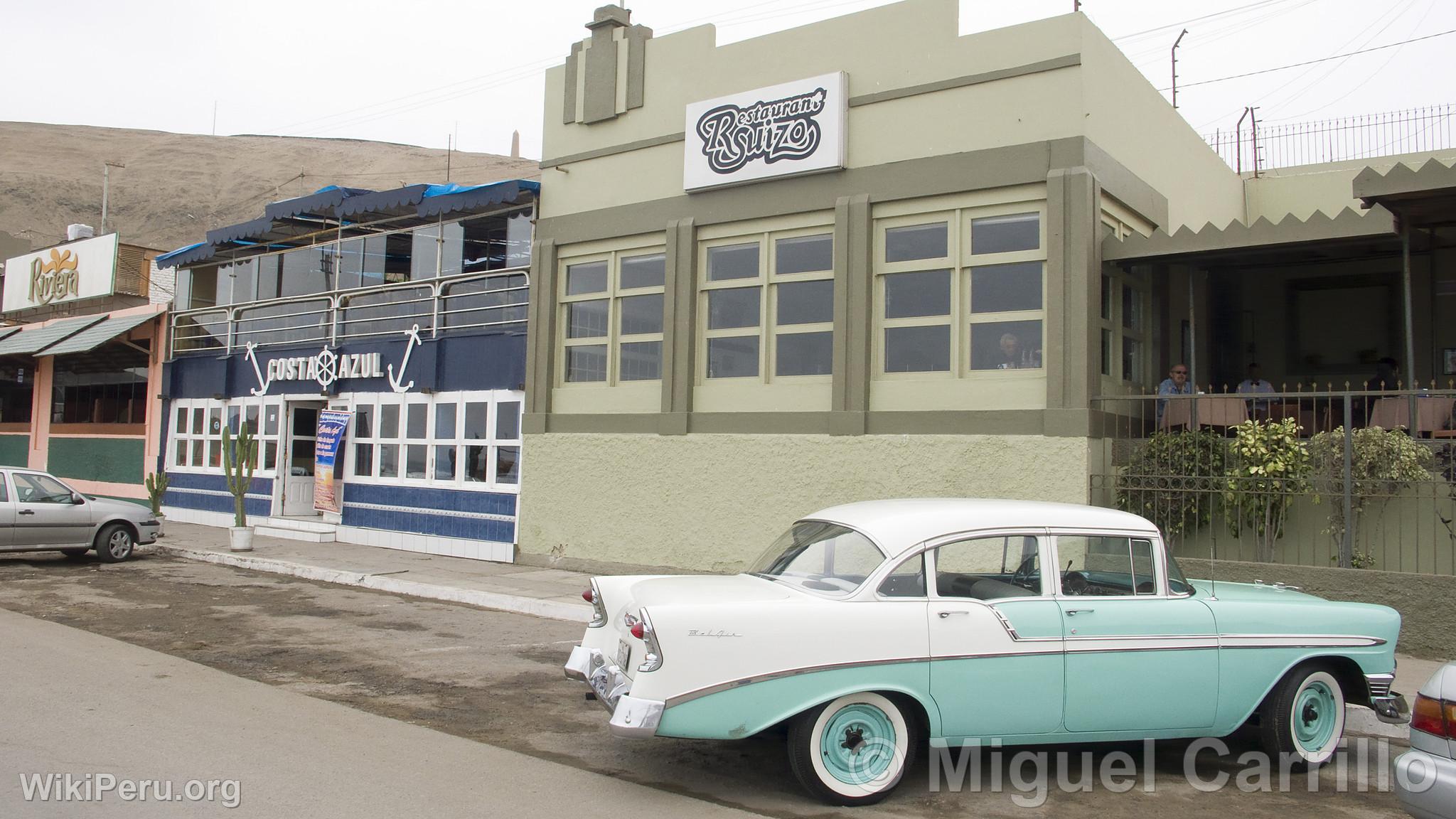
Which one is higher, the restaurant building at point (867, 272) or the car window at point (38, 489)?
the restaurant building at point (867, 272)

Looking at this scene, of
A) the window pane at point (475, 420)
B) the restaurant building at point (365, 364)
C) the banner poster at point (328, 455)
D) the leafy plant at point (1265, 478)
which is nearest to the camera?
the leafy plant at point (1265, 478)

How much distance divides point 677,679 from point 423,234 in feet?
49.3

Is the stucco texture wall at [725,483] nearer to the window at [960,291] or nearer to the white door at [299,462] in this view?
the window at [960,291]

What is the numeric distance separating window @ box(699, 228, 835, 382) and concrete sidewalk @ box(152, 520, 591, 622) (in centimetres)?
358

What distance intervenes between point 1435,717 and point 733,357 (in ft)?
33.5

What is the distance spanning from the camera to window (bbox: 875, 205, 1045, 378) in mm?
11586

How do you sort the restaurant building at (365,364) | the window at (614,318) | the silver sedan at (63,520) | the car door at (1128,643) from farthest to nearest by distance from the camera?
1. the restaurant building at (365,364)
2. the window at (614,318)
3. the silver sedan at (63,520)
4. the car door at (1128,643)

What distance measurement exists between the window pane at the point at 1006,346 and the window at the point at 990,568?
5996 mm

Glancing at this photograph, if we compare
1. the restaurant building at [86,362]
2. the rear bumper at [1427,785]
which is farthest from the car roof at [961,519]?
Answer: the restaurant building at [86,362]

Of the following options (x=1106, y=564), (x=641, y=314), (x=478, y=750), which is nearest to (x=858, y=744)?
(x=1106, y=564)

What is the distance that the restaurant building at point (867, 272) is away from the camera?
11352mm

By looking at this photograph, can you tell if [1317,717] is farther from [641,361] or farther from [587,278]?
[587,278]

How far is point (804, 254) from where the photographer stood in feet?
43.7

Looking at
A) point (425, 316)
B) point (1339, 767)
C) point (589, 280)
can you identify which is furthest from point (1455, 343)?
point (425, 316)
